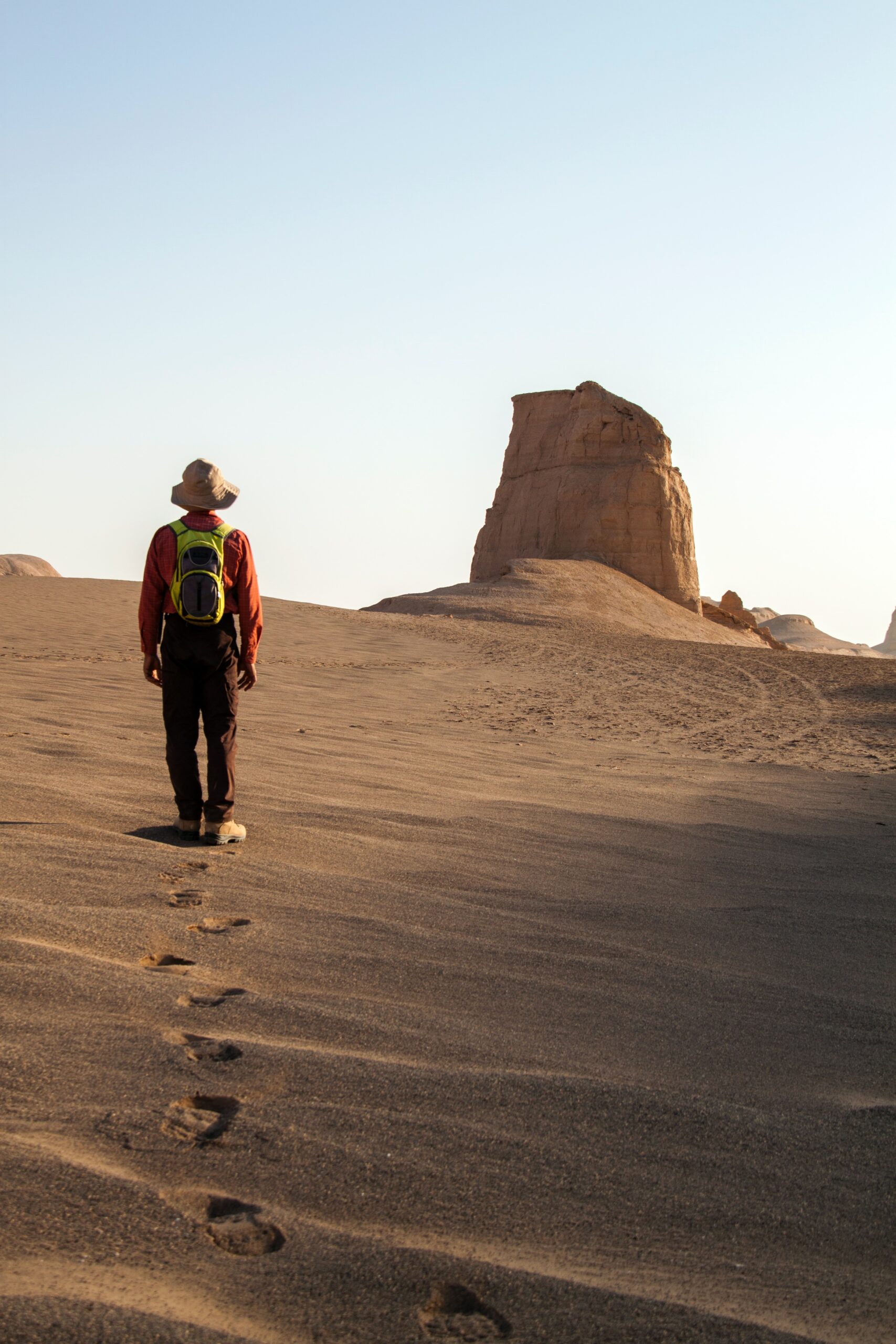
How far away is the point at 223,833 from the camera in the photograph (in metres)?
4.57

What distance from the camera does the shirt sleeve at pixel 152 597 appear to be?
4543 millimetres

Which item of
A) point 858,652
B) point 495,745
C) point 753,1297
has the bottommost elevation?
point 753,1297

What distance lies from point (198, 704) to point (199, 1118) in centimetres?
261

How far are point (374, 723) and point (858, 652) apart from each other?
91.4m

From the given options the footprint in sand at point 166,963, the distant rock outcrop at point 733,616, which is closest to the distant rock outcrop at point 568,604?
the distant rock outcrop at point 733,616

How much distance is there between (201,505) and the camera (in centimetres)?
453

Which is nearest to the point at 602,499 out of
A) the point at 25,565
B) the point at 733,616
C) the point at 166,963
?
the point at 733,616

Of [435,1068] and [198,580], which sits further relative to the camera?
[198,580]

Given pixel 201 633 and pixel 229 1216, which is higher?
pixel 201 633

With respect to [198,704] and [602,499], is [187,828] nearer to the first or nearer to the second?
[198,704]

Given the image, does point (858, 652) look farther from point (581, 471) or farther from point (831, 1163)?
point (831, 1163)

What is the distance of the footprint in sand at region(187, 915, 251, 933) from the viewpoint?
3.45 meters

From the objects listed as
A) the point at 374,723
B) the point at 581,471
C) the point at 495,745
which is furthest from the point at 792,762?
the point at 581,471

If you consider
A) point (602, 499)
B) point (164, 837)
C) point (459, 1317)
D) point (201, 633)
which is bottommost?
point (459, 1317)
